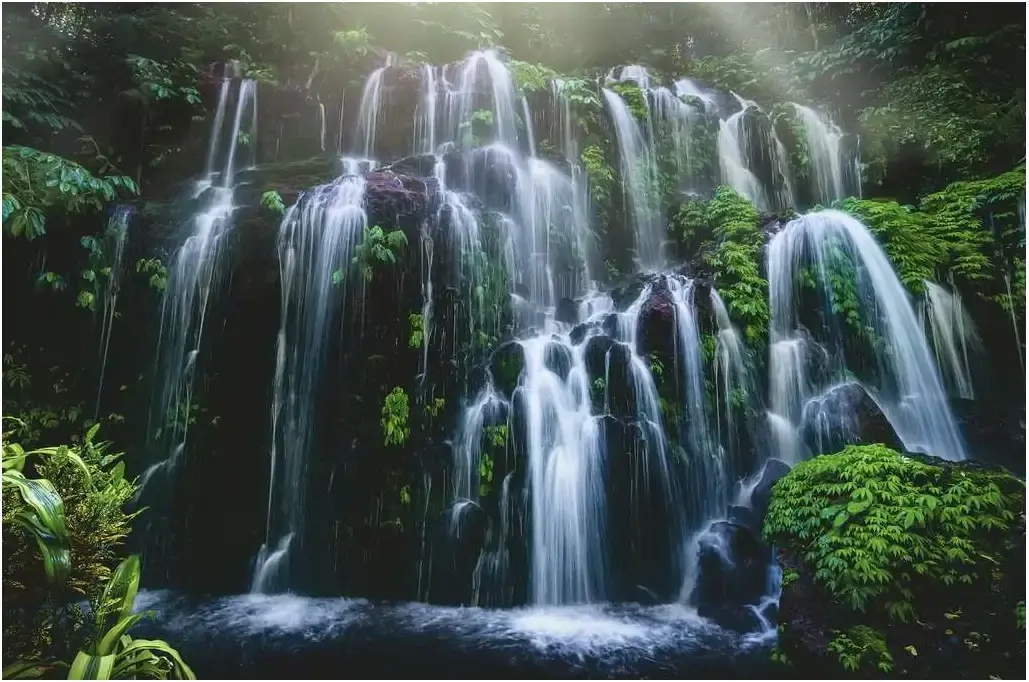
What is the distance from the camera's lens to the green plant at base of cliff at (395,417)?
5359 mm

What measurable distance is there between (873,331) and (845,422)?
1.40 metres

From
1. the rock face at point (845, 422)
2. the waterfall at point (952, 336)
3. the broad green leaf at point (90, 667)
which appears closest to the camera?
the broad green leaf at point (90, 667)

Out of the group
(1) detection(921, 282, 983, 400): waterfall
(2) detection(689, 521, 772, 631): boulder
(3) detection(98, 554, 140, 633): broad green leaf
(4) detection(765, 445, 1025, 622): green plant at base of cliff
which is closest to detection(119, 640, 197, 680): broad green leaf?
(3) detection(98, 554, 140, 633): broad green leaf

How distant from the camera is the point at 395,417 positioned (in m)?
5.41

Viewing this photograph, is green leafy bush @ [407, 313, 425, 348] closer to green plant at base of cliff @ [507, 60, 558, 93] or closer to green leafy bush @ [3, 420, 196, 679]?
green leafy bush @ [3, 420, 196, 679]

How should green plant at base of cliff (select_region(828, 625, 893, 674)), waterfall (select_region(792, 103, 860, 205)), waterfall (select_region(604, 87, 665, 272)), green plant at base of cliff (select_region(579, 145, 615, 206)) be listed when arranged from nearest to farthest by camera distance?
green plant at base of cliff (select_region(828, 625, 893, 674)) < green plant at base of cliff (select_region(579, 145, 615, 206)) < waterfall (select_region(604, 87, 665, 272)) < waterfall (select_region(792, 103, 860, 205))

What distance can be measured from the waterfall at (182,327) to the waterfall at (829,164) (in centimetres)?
869

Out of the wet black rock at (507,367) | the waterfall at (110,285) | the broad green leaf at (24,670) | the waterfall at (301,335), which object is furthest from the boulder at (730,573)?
the waterfall at (110,285)

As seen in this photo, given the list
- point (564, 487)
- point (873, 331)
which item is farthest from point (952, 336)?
point (564, 487)

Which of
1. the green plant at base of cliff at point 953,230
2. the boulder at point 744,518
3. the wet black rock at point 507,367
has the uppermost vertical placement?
the green plant at base of cliff at point 953,230

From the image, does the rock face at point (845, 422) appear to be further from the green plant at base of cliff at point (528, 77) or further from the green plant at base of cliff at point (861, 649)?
the green plant at base of cliff at point (528, 77)

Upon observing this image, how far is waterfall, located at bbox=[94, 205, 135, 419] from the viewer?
5922 mm

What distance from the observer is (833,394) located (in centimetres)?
542

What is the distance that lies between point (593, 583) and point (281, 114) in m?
7.89
